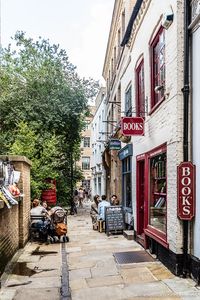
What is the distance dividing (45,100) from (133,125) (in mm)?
12006

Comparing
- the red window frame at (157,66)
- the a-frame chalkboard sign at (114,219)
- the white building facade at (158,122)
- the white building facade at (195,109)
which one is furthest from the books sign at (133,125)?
the a-frame chalkboard sign at (114,219)

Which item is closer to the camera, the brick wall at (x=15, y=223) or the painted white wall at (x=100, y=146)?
the brick wall at (x=15, y=223)

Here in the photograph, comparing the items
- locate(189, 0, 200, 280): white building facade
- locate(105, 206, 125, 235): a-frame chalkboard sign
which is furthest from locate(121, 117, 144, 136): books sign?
locate(105, 206, 125, 235): a-frame chalkboard sign

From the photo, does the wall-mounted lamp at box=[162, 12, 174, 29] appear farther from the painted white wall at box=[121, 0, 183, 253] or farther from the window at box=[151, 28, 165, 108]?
the window at box=[151, 28, 165, 108]

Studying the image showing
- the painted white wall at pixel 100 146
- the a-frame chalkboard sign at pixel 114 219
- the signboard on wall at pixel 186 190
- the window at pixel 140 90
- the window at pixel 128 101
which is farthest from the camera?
the painted white wall at pixel 100 146

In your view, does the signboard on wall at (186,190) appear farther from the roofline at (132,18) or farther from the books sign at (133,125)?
the roofline at (132,18)

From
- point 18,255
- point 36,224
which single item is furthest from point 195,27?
point 36,224

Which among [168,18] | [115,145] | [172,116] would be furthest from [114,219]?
[168,18]

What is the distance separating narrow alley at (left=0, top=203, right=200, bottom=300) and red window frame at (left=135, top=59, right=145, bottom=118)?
4.05 metres

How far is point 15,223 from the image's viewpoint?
34.6 feet

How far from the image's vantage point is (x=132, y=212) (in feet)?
43.2

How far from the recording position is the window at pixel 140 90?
1141 centimetres

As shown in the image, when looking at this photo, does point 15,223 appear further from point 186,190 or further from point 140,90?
point 140,90

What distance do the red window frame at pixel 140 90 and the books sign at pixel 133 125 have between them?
23.8 inches
